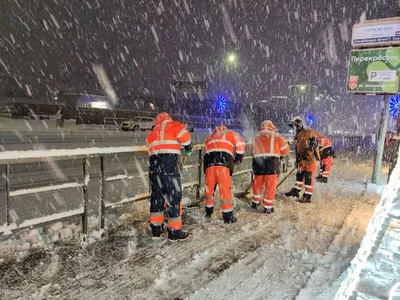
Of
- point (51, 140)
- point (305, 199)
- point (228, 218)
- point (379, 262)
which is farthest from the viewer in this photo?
point (51, 140)

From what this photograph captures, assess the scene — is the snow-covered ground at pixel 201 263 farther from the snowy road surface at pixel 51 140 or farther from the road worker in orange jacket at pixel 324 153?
the snowy road surface at pixel 51 140

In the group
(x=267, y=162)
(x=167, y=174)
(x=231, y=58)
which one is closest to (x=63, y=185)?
(x=167, y=174)

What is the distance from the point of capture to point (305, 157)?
308 inches

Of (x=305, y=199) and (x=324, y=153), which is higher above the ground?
(x=324, y=153)

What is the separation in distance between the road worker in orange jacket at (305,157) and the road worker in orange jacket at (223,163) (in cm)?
252

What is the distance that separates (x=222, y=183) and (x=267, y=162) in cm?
120

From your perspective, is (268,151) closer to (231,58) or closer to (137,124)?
(231,58)

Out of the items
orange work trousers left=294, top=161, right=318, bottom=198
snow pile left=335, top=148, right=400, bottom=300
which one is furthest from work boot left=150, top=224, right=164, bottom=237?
orange work trousers left=294, top=161, right=318, bottom=198

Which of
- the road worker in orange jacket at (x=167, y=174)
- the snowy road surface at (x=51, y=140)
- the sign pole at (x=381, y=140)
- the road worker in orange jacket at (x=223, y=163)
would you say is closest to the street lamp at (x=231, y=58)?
the snowy road surface at (x=51, y=140)

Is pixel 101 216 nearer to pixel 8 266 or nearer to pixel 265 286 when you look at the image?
pixel 8 266

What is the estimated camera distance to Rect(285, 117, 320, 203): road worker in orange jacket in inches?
299

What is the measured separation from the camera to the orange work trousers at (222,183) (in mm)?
5594

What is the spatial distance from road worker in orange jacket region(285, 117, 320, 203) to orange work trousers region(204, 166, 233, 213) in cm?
256

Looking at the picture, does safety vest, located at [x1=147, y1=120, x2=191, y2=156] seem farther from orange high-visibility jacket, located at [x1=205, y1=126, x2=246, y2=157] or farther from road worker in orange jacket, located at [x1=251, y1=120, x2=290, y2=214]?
road worker in orange jacket, located at [x1=251, y1=120, x2=290, y2=214]
